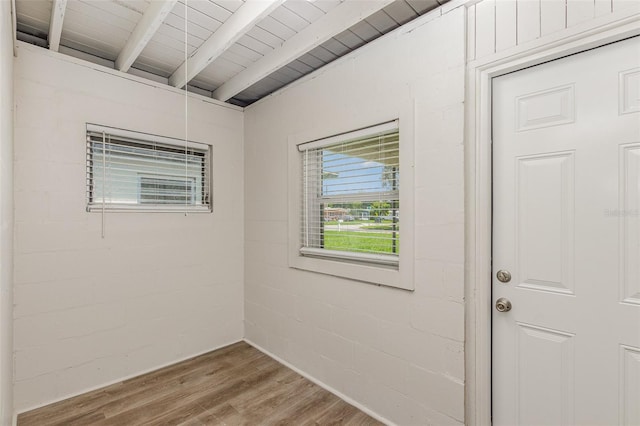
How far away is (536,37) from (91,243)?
3113 mm

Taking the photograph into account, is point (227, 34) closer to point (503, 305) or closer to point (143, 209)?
point (143, 209)

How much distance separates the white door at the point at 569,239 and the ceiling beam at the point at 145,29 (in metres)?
1.93

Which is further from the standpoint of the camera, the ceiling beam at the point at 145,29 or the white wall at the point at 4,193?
the ceiling beam at the point at 145,29

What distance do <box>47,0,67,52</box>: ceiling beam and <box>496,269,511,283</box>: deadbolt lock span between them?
9.19 ft

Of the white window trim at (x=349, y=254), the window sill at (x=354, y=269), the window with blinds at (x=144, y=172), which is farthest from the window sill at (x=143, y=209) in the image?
the window sill at (x=354, y=269)

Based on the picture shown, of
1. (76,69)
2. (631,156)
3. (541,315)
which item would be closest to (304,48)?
(76,69)

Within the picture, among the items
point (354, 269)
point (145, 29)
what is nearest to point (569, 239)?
point (354, 269)

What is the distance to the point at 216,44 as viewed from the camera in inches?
86.3

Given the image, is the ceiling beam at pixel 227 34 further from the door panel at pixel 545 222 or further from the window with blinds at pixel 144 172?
the door panel at pixel 545 222

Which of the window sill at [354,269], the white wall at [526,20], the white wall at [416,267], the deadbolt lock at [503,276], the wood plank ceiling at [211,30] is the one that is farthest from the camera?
the window sill at [354,269]

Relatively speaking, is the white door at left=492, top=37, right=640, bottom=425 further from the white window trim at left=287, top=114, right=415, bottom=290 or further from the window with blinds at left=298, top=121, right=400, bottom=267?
the window with blinds at left=298, top=121, right=400, bottom=267

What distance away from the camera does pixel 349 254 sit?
2.38 metres

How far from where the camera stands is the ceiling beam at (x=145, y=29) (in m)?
1.82

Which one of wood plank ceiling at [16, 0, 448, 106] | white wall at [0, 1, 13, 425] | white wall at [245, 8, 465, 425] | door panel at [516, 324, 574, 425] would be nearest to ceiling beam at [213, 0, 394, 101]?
wood plank ceiling at [16, 0, 448, 106]
